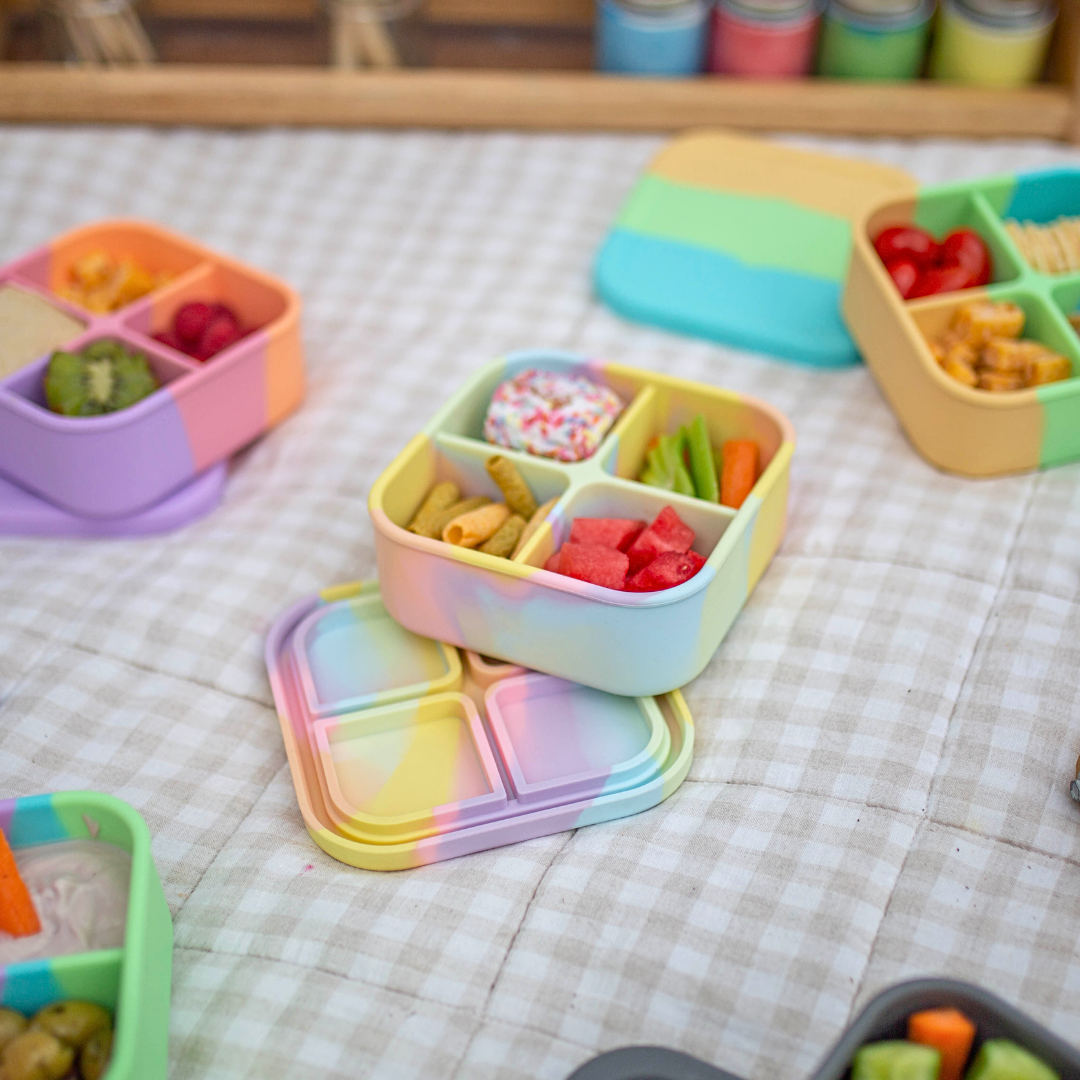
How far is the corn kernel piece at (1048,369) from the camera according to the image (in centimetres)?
117

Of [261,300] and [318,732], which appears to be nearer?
[318,732]

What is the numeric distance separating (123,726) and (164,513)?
0.28 meters

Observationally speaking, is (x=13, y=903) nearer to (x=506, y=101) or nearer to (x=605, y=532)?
(x=605, y=532)

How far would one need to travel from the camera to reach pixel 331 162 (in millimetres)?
1757

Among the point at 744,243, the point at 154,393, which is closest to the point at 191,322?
the point at 154,393

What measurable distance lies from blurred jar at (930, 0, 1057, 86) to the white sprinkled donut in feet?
3.15

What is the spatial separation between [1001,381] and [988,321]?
0.25 feet

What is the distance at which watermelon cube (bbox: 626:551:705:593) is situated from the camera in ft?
3.22

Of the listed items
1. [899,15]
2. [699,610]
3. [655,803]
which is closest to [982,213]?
[899,15]

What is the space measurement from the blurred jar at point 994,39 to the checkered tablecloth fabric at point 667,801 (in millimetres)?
669

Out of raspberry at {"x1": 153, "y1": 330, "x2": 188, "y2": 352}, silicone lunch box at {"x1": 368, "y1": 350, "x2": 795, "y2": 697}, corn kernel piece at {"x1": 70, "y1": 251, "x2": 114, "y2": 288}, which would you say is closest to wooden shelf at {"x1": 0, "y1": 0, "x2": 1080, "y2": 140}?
corn kernel piece at {"x1": 70, "y1": 251, "x2": 114, "y2": 288}

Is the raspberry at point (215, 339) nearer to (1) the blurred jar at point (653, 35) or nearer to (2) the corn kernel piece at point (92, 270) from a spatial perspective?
(2) the corn kernel piece at point (92, 270)

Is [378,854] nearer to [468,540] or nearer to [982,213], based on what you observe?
[468,540]

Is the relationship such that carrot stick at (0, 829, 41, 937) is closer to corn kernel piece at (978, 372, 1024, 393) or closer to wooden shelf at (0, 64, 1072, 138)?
corn kernel piece at (978, 372, 1024, 393)
